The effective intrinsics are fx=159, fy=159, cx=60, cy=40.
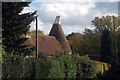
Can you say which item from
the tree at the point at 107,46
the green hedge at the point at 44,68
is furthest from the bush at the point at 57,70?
the tree at the point at 107,46

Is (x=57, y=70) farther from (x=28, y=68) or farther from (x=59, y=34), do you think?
(x=59, y=34)

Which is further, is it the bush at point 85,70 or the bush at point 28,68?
the bush at point 85,70

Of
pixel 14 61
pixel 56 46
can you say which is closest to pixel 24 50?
pixel 14 61

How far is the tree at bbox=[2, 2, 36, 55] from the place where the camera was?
43.3 ft

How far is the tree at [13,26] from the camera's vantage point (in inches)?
520

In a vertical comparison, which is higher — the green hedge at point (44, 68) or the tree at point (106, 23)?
the tree at point (106, 23)

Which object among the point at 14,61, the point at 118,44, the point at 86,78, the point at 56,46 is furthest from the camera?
the point at 118,44

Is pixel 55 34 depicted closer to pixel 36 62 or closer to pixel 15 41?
pixel 15 41

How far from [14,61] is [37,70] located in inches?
66.8

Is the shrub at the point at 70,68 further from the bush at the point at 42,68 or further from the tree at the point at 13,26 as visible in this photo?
the tree at the point at 13,26

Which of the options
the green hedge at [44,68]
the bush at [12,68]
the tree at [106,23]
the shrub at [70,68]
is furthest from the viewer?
the tree at [106,23]

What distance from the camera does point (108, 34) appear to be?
29.2 meters

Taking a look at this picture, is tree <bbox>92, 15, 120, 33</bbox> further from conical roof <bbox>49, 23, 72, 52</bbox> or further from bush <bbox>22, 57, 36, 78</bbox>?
bush <bbox>22, 57, 36, 78</bbox>

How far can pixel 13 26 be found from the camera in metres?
13.8
